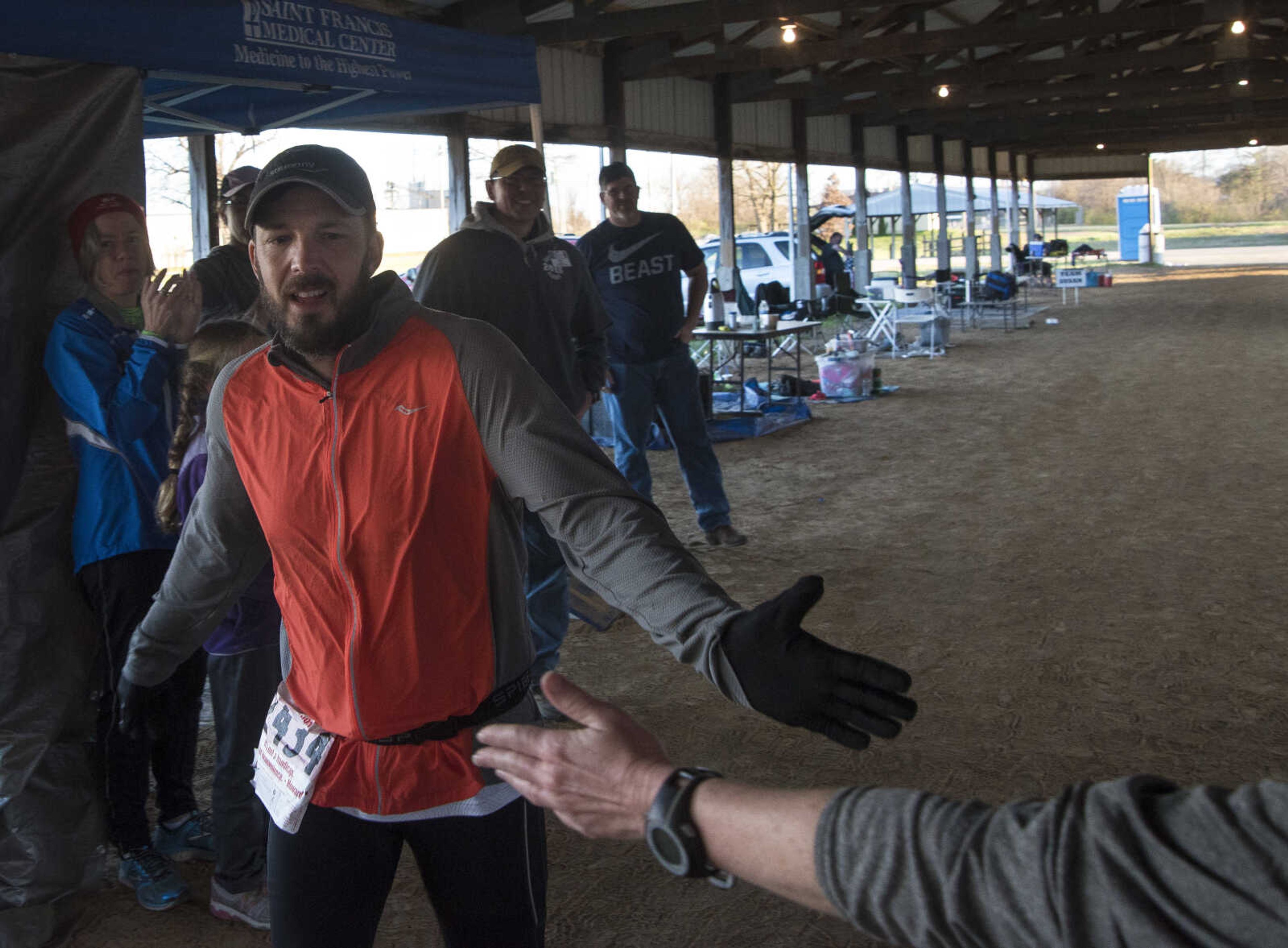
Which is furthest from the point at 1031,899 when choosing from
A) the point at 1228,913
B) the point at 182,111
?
the point at 182,111

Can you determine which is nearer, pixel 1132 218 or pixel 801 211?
pixel 801 211

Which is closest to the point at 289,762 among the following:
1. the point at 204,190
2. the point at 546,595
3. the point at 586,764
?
the point at 586,764

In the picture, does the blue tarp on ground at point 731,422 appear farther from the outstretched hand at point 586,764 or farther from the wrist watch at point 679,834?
the wrist watch at point 679,834

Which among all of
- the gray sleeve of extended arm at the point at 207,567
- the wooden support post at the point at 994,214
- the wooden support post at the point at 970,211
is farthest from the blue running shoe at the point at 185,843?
the wooden support post at the point at 994,214

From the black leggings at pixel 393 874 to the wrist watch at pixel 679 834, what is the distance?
676 millimetres

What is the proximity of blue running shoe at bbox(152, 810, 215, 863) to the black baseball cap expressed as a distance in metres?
2.08

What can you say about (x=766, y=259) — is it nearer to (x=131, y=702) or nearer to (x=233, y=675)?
(x=233, y=675)

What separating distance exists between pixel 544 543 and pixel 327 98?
10.9ft

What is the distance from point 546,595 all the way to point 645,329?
201cm

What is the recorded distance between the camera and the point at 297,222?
71.3 inches

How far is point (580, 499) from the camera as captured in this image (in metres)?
1.67

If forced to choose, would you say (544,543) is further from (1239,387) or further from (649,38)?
(649,38)

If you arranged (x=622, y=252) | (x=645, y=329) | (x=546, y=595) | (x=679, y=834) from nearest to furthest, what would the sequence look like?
(x=679, y=834) < (x=546, y=595) < (x=645, y=329) < (x=622, y=252)

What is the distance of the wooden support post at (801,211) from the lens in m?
19.1
